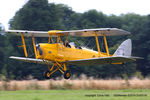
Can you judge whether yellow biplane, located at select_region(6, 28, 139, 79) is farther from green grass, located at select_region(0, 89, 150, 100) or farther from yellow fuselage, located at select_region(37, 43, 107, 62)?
green grass, located at select_region(0, 89, 150, 100)

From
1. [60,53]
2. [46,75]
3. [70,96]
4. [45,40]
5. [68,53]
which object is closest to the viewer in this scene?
[70,96]

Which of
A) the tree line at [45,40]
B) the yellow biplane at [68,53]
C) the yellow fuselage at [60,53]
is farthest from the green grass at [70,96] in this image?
the tree line at [45,40]

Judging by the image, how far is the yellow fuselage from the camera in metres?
16.5

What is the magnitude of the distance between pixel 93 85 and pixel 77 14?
33.4 meters

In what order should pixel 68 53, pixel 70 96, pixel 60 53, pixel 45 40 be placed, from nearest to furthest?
pixel 70 96
pixel 60 53
pixel 68 53
pixel 45 40

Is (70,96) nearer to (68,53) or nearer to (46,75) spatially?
(68,53)

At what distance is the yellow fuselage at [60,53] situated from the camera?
54.1ft

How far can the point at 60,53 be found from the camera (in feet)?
55.7

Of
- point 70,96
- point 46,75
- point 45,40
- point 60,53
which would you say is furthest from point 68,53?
point 45,40

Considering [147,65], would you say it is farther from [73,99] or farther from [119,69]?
[73,99]

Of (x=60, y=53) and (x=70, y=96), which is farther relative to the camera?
(x=60, y=53)

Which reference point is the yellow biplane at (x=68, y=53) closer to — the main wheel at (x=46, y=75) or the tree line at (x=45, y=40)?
the main wheel at (x=46, y=75)

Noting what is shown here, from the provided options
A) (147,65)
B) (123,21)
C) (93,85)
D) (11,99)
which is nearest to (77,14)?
(123,21)

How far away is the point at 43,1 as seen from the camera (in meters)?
39.6
